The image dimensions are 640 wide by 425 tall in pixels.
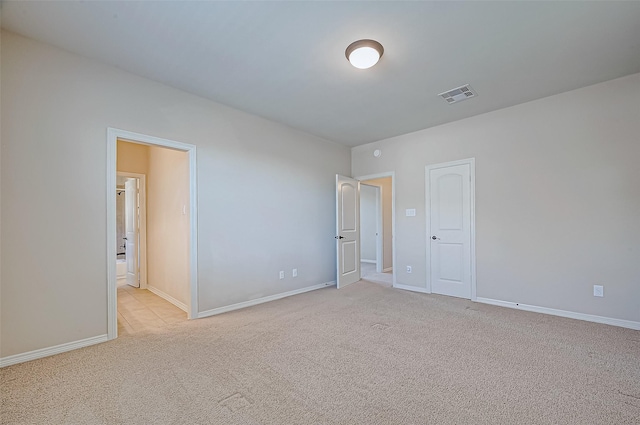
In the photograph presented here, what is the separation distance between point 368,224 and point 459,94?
17.2ft

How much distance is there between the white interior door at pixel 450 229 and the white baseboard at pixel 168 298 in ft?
12.0

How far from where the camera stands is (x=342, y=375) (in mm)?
2053

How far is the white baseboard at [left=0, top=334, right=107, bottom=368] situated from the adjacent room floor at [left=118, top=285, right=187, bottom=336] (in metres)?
0.25

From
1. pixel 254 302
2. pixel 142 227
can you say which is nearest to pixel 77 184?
pixel 254 302

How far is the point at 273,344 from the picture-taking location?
2584 mm

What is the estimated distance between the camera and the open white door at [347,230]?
4.89m

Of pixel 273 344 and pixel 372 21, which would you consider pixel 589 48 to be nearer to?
pixel 372 21

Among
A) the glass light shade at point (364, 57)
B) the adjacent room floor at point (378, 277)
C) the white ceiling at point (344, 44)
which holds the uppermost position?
the white ceiling at point (344, 44)

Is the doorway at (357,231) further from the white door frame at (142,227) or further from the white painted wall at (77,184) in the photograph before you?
the white door frame at (142,227)

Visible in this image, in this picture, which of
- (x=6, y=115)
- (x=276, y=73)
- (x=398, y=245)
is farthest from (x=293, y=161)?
(x=6, y=115)

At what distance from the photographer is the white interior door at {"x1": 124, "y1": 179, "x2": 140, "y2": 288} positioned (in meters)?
4.89

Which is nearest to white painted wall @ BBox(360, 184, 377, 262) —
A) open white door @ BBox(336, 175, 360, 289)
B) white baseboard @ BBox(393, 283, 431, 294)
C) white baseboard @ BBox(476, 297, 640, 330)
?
open white door @ BBox(336, 175, 360, 289)

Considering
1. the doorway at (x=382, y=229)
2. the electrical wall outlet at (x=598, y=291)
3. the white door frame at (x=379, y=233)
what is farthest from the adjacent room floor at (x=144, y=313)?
the electrical wall outlet at (x=598, y=291)

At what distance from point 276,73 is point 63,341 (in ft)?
10.4
